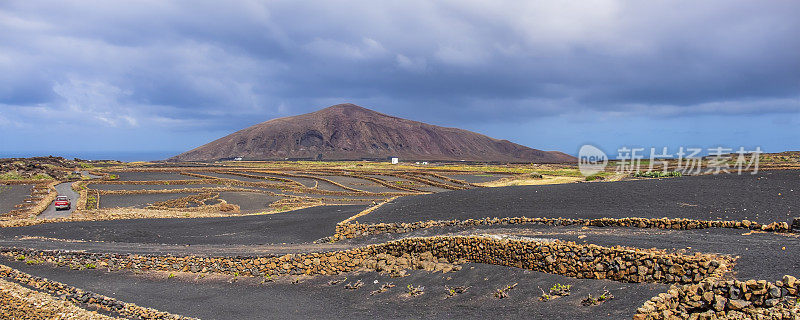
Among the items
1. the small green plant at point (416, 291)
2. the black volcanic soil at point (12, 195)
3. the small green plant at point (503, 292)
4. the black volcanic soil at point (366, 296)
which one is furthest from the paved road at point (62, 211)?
the small green plant at point (503, 292)

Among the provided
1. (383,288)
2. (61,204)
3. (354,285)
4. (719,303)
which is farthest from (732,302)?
(61,204)

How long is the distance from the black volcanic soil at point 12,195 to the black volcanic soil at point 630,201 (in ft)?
131

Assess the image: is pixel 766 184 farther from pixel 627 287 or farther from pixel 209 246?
pixel 209 246

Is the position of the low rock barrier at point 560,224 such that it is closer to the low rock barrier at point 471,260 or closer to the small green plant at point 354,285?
the low rock barrier at point 471,260

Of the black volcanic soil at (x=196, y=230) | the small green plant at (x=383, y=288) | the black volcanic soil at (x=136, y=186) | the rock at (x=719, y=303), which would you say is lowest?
the black volcanic soil at (x=136, y=186)

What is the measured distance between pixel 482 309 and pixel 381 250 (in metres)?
6.83

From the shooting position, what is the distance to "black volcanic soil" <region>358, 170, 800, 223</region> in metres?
20.0

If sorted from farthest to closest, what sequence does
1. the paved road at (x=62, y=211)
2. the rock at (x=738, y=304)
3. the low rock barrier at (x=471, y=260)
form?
the paved road at (x=62, y=211)
the low rock barrier at (x=471, y=260)
the rock at (x=738, y=304)

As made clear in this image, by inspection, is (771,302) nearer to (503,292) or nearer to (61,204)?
(503,292)

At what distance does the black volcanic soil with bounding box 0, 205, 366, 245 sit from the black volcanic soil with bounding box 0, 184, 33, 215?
18.4 m

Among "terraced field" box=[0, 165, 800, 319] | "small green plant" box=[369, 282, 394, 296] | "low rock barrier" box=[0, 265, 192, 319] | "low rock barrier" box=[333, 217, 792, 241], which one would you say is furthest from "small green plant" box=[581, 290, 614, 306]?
"low rock barrier" box=[0, 265, 192, 319]

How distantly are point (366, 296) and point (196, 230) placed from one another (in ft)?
55.6

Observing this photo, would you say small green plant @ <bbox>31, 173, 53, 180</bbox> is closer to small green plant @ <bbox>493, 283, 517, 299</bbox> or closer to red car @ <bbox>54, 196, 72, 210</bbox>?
red car @ <bbox>54, 196, 72, 210</bbox>

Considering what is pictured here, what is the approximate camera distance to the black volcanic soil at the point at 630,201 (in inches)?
789
